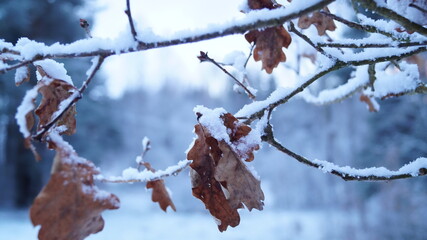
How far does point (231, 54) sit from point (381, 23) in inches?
13.1

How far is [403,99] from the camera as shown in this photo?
8766 millimetres

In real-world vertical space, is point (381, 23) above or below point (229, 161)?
above

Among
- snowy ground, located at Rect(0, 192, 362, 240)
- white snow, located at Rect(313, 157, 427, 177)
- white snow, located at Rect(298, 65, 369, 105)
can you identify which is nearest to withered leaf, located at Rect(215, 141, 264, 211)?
white snow, located at Rect(313, 157, 427, 177)

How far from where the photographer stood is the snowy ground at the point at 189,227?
26.1 feet

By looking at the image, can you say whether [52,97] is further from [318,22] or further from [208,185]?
[318,22]

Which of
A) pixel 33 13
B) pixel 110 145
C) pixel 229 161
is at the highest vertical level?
pixel 33 13

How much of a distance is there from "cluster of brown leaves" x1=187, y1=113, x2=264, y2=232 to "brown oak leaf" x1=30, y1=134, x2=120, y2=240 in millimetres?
174

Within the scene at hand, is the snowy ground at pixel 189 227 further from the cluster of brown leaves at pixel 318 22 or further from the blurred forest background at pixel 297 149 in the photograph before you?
the cluster of brown leaves at pixel 318 22

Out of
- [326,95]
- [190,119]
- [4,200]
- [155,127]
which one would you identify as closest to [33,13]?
[4,200]

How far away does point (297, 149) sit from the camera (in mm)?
15414

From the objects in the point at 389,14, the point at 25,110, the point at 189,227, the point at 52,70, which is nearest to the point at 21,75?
the point at 52,70

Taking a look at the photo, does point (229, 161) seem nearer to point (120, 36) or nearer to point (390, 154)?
point (120, 36)

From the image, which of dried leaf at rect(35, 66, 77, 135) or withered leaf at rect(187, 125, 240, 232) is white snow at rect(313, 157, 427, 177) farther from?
dried leaf at rect(35, 66, 77, 135)

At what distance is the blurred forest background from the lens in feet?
23.7
